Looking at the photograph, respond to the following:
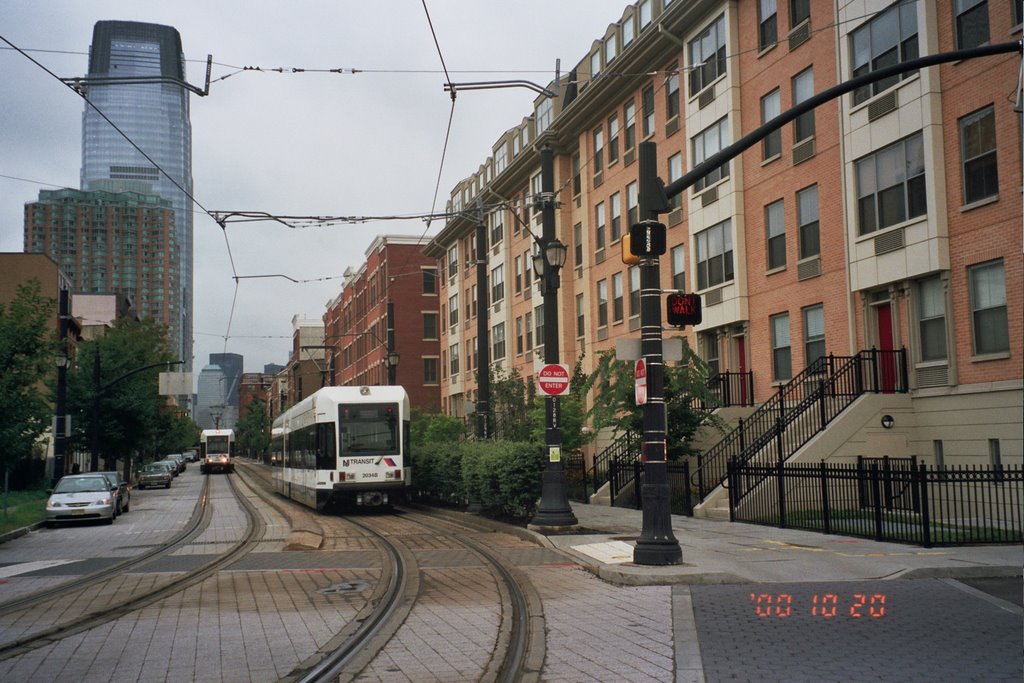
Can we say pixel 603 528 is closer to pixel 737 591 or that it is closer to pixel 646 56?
pixel 737 591

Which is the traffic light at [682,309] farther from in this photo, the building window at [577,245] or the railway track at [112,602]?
the building window at [577,245]

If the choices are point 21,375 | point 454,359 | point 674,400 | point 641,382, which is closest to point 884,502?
point 674,400

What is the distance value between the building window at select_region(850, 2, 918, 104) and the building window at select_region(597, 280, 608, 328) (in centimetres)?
1660

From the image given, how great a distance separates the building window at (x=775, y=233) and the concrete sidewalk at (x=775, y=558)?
11.2m

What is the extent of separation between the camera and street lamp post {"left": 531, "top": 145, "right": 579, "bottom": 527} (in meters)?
19.2

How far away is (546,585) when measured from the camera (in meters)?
12.7

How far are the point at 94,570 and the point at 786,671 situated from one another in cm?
1162

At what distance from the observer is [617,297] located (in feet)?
126

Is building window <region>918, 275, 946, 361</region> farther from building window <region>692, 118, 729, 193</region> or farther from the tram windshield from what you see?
the tram windshield

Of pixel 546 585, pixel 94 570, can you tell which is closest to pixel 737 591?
pixel 546 585

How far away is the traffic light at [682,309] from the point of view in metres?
13.4

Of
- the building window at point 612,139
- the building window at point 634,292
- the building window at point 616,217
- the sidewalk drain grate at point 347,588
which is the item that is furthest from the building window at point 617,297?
the sidewalk drain grate at point 347,588

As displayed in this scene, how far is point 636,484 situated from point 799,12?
43.1 ft

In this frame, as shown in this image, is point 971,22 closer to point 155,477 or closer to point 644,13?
point 644,13
